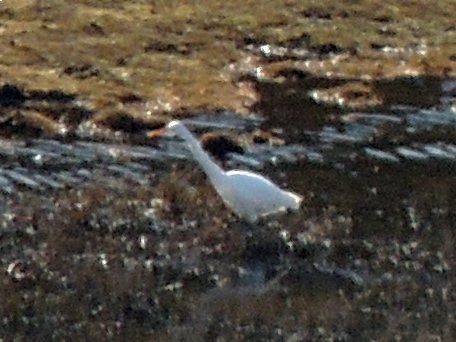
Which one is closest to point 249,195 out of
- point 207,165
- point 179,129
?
point 207,165

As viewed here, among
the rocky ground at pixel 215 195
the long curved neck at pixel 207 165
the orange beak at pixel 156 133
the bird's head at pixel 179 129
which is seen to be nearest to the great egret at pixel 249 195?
the long curved neck at pixel 207 165

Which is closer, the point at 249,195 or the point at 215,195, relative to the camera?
the point at 249,195

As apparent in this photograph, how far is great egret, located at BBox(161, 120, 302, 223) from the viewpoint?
1753 cm

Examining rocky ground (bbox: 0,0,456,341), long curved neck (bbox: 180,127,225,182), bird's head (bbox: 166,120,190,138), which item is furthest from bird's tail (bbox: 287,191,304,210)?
→ bird's head (bbox: 166,120,190,138)

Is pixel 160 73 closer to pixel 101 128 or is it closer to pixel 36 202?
pixel 101 128

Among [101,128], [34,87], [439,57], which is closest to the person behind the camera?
[101,128]

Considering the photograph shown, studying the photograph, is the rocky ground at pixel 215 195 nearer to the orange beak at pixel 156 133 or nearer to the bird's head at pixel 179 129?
the orange beak at pixel 156 133

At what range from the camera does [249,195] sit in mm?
17500

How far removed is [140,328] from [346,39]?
1409 cm

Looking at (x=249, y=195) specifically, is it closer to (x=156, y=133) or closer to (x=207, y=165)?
(x=207, y=165)

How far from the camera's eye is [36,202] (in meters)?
18.2

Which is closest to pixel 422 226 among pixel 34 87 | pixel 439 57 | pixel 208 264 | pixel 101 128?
pixel 208 264

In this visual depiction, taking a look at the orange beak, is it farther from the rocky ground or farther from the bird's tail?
the bird's tail

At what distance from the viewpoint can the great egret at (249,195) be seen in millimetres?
17531
